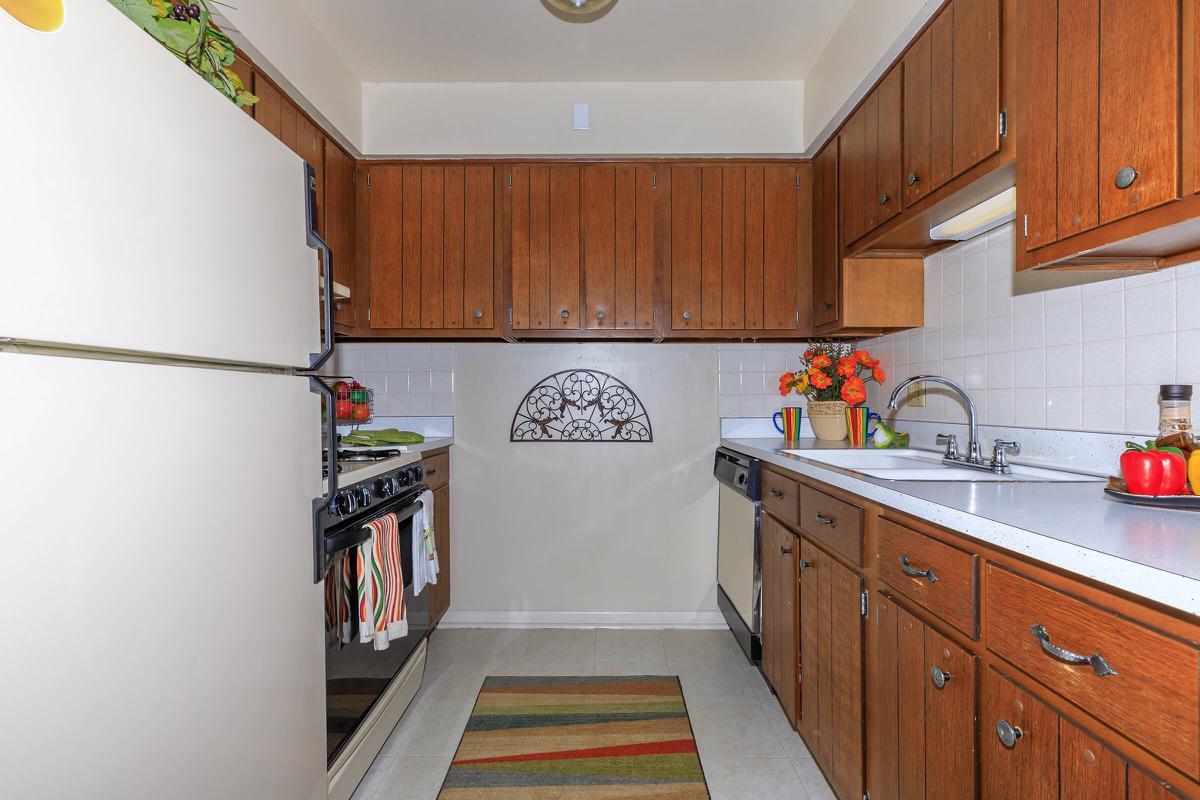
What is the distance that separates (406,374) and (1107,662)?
2.87 metres

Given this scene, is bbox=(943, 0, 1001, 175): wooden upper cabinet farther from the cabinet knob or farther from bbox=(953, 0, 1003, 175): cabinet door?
the cabinet knob

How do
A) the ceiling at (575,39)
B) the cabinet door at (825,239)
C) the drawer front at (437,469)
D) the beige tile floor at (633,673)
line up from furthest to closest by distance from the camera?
the drawer front at (437,469), the cabinet door at (825,239), the ceiling at (575,39), the beige tile floor at (633,673)

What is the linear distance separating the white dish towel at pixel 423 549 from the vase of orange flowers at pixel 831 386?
1.64m

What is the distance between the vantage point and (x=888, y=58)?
195 centimetres

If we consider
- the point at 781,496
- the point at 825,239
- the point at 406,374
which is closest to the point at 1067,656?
the point at 781,496

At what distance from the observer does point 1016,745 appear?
90 centimetres

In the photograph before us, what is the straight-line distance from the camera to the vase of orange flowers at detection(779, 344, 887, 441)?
2.52 m

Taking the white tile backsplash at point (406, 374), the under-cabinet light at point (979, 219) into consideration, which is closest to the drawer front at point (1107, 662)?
the under-cabinet light at point (979, 219)

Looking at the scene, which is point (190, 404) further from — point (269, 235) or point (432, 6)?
point (432, 6)

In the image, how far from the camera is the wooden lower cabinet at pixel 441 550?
8.93ft

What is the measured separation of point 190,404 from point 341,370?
229 centimetres

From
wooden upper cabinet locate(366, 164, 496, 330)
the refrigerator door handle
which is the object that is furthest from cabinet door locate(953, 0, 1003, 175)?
wooden upper cabinet locate(366, 164, 496, 330)

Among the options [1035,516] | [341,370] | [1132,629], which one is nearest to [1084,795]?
[1132,629]

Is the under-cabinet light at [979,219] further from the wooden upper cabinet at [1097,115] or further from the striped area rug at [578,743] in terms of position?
the striped area rug at [578,743]
